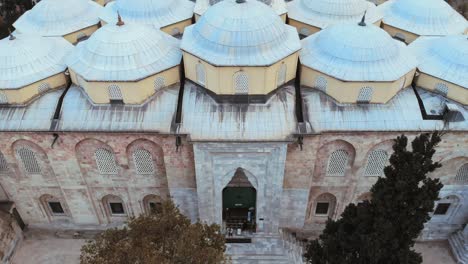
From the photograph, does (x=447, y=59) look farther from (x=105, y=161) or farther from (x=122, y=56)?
(x=105, y=161)

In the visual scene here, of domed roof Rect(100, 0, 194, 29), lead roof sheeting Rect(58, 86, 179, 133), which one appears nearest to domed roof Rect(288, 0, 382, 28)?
domed roof Rect(100, 0, 194, 29)

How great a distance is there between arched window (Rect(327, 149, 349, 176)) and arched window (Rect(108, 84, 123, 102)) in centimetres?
1146

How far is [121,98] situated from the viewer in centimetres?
1964

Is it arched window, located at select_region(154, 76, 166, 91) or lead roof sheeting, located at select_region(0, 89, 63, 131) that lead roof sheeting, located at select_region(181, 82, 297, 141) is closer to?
arched window, located at select_region(154, 76, 166, 91)

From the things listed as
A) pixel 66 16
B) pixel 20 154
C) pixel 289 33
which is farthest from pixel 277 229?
pixel 66 16

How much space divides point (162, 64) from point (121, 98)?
2.74 m

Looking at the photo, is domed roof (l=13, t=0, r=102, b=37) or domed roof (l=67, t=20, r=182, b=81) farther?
domed roof (l=13, t=0, r=102, b=37)

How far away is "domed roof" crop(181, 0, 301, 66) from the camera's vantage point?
18.5m

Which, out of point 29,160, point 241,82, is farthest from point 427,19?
point 29,160

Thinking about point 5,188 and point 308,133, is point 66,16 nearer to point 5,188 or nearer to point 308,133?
point 5,188

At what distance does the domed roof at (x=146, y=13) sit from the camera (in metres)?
24.1

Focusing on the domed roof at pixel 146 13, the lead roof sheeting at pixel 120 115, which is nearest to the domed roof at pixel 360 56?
the lead roof sheeting at pixel 120 115

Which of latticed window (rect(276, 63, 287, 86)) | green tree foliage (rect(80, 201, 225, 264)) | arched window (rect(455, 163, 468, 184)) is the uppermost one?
latticed window (rect(276, 63, 287, 86))

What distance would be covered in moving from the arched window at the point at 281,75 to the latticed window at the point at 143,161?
7.81m
